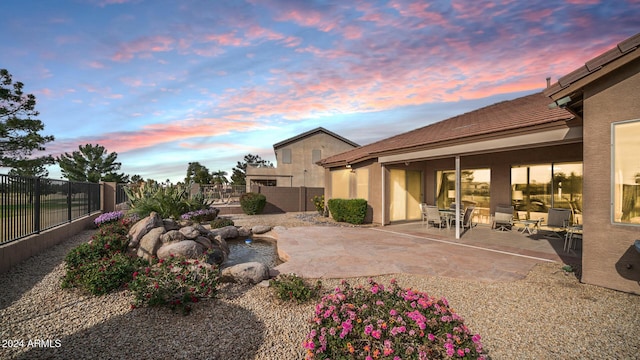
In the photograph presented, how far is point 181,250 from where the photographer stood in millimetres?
5703

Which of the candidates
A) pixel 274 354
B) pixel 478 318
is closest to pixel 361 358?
pixel 274 354

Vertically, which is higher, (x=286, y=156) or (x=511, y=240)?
(x=286, y=156)

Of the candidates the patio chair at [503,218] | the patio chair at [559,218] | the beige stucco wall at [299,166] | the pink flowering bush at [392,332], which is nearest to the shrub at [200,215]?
the pink flowering bush at [392,332]

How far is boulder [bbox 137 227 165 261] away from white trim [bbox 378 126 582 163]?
7791 millimetres

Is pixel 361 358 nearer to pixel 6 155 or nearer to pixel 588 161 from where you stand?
pixel 588 161

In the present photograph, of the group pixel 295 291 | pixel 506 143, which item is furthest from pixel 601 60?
pixel 295 291

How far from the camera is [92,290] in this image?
4.24 metres

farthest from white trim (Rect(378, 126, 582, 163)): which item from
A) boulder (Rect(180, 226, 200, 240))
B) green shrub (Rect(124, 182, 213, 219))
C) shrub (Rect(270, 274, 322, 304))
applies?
green shrub (Rect(124, 182, 213, 219))

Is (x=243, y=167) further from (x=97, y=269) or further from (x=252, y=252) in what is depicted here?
(x=97, y=269)

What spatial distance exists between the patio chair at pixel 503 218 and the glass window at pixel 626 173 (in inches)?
208

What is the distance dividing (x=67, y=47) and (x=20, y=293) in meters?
6.64

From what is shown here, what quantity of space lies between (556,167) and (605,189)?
224 inches

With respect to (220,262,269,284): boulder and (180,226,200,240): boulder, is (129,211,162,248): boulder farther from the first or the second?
(220,262,269,284): boulder

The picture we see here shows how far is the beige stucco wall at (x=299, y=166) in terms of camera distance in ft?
90.9
